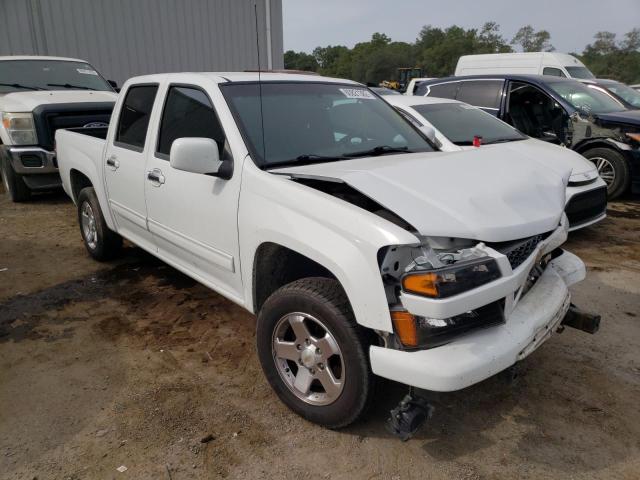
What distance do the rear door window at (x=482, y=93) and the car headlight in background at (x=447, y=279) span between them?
21.5ft

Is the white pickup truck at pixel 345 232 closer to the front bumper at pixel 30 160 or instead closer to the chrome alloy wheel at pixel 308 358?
the chrome alloy wheel at pixel 308 358

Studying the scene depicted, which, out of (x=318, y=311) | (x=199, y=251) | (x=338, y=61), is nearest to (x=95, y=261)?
(x=199, y=251)

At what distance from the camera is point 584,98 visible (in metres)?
7.99

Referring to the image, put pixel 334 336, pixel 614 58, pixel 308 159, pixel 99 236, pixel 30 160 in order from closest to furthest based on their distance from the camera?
pixel 334 336, pixel 308 159, pixel 99 236, pixel 30 160, pixel 614 58

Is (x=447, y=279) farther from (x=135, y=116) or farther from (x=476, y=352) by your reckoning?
(x=135, y=116)

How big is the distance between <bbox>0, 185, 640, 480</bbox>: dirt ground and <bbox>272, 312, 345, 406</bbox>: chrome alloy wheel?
0.20 m

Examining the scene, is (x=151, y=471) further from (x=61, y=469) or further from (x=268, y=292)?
(x=268, y=292)

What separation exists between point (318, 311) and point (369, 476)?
774 mm

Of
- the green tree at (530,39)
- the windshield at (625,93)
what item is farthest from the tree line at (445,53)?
the windshield at (625,93)

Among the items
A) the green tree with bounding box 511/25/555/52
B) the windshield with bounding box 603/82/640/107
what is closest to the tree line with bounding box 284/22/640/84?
the green tree with bounding box 511/25/555/52

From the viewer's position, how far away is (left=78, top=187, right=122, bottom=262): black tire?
4.70 meters

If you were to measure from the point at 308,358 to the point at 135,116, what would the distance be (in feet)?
8.54

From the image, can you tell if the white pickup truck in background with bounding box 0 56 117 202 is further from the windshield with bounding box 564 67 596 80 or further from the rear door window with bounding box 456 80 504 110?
the windshield with bounding box 564 67 596 80

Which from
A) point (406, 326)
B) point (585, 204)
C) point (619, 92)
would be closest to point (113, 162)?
point (406, 326)
